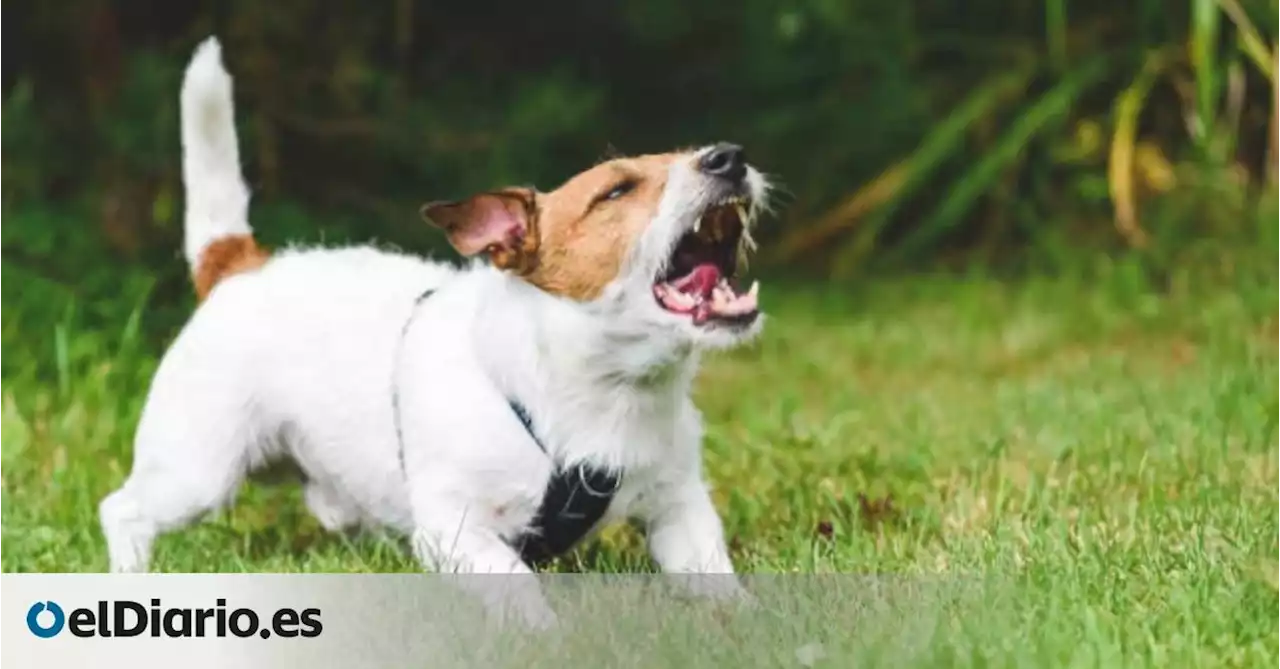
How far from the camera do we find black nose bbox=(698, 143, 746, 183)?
10.5ft

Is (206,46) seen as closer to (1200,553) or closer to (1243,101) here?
(1200,553)

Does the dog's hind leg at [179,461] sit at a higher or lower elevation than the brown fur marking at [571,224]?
lower

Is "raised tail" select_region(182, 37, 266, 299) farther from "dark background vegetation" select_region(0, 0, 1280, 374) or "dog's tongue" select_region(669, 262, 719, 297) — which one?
"dark background vegetation" select_region(0, 0, 1280, 374)

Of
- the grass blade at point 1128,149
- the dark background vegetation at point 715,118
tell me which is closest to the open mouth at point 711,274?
the dark background vegetation at point 715,118

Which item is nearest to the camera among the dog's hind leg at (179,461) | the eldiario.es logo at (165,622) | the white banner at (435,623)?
the white banner at (435,623)

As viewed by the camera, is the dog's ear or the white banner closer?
the white banner

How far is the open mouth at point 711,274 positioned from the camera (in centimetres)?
318

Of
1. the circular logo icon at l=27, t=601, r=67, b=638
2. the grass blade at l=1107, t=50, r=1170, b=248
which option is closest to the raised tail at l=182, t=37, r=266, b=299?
the circular logo icon at l=27, t=601, r=67, b=638

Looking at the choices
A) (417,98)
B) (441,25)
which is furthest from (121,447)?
(441,25)

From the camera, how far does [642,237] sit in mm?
3215

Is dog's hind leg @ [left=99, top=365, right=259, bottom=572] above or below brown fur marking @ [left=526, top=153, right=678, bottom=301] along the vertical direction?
A: below

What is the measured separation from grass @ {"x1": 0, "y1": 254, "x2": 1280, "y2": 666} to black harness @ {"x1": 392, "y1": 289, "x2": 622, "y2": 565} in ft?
0.59

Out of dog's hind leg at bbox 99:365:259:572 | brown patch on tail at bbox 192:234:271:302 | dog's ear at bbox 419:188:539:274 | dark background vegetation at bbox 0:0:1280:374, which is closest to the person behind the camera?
dog's ear at bbox 419:188:539:274

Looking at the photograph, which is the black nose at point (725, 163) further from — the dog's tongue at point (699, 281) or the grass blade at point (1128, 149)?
the grass blade at point (1128, 149)
